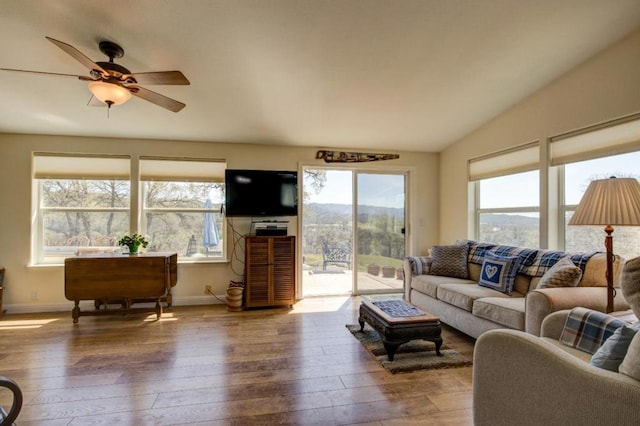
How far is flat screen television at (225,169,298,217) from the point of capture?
392 cm

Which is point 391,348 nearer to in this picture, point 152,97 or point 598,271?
point 598,271

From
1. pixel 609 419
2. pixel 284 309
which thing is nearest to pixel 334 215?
pixel 284 309

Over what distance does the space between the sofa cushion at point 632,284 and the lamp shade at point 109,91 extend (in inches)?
117

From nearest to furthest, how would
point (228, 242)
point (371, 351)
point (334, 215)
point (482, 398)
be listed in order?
point (482, 398) → point (371, 351) → point (228, 242) → point (334, 215)

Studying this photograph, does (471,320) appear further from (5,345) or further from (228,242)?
(5,345)

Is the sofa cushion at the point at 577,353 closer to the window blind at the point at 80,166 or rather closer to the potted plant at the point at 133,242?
the potted plant at the point at 133,242

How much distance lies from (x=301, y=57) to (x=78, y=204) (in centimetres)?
341

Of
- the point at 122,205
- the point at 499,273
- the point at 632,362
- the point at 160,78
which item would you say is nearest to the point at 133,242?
the point at 122,205

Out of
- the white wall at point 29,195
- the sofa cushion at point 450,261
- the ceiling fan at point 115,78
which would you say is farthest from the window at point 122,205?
the sofa cushion at point 450,261

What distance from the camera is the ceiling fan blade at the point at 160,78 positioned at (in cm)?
208

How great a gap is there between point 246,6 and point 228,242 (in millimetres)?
2861

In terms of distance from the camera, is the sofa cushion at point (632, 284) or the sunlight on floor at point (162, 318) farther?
the sunlight on floor at point (162, 318)

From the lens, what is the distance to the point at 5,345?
2758 mm

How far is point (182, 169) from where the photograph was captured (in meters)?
4.08
